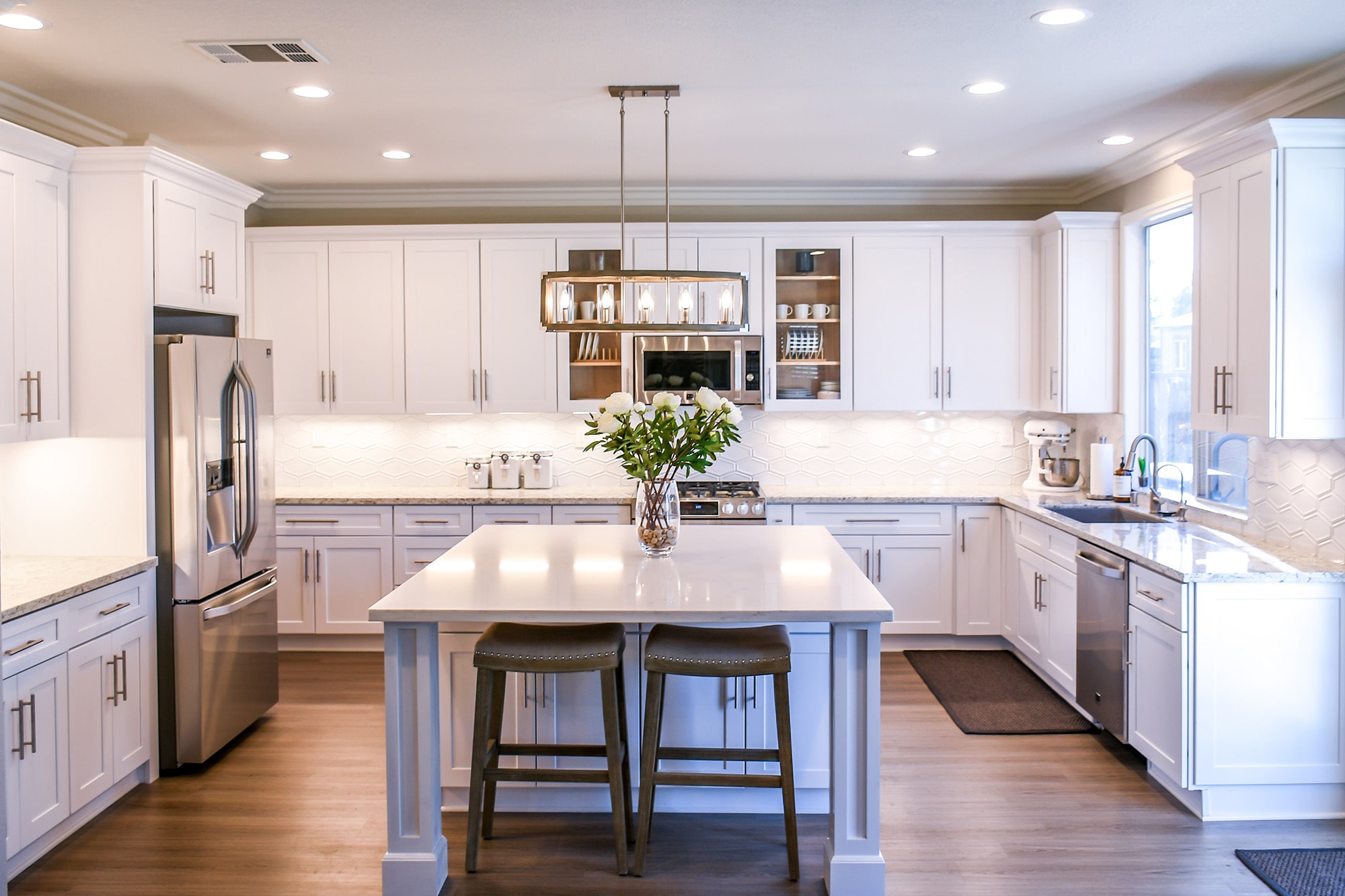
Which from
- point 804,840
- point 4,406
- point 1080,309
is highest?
point 1080,309

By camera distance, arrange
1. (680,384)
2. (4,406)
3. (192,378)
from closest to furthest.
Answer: (4,406) → (192,378) → (680,384)

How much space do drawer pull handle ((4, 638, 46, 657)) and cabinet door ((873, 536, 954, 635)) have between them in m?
3.90

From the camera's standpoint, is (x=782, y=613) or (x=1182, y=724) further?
(x=1182, y=724)

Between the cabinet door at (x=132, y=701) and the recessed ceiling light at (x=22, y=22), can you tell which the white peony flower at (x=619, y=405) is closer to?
the cabinet door at (x=132, y=701)

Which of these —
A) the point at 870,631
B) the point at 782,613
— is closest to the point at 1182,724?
the point at 870,631

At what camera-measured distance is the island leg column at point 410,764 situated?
279 cm

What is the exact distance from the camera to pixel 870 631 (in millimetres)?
2766

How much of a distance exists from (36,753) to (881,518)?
3986 mm

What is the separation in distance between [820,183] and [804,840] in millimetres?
3802

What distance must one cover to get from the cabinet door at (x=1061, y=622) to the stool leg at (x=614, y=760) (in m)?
2.35

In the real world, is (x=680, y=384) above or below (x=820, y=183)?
below

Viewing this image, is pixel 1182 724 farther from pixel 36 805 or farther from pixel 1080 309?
pixel 36 805

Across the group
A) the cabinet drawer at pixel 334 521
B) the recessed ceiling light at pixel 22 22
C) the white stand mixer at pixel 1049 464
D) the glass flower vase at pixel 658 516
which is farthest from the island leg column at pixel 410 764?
the white stand mixer at pixel 1049 464

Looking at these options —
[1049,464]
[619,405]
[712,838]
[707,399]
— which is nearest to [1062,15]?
[707,399]
